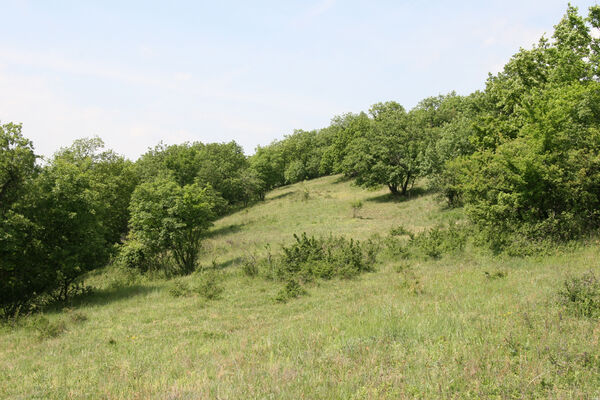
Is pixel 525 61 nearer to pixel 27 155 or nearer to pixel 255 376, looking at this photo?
pixel 255 376

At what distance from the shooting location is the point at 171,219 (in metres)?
22.5

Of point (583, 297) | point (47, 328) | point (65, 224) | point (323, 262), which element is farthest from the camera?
point (323, 262)

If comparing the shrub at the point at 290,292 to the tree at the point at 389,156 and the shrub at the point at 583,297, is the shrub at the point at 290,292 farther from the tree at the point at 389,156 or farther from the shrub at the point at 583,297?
the tree at the point at 389,156

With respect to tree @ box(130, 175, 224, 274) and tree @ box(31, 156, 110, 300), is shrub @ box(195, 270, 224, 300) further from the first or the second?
tree @ box(31, 156, 110, 300)

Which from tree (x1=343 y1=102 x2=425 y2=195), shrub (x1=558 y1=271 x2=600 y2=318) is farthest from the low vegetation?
tree (x1=343 y1=102 x2=425 y2=195)

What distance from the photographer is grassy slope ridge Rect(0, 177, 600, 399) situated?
4.52m

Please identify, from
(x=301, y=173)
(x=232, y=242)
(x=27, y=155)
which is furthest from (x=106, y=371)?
(x=301, y=173)

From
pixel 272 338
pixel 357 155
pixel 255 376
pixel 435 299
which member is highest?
pixel 357 155

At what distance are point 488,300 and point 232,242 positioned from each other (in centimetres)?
2501

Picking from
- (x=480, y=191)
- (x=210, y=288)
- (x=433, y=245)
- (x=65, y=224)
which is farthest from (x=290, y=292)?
(x=65, y=224)

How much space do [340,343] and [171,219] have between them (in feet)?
60.8

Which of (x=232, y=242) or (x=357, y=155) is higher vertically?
(x=357, y=155)

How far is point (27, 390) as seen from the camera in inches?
250

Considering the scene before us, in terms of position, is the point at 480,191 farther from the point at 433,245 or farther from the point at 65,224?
the point at 65,224
